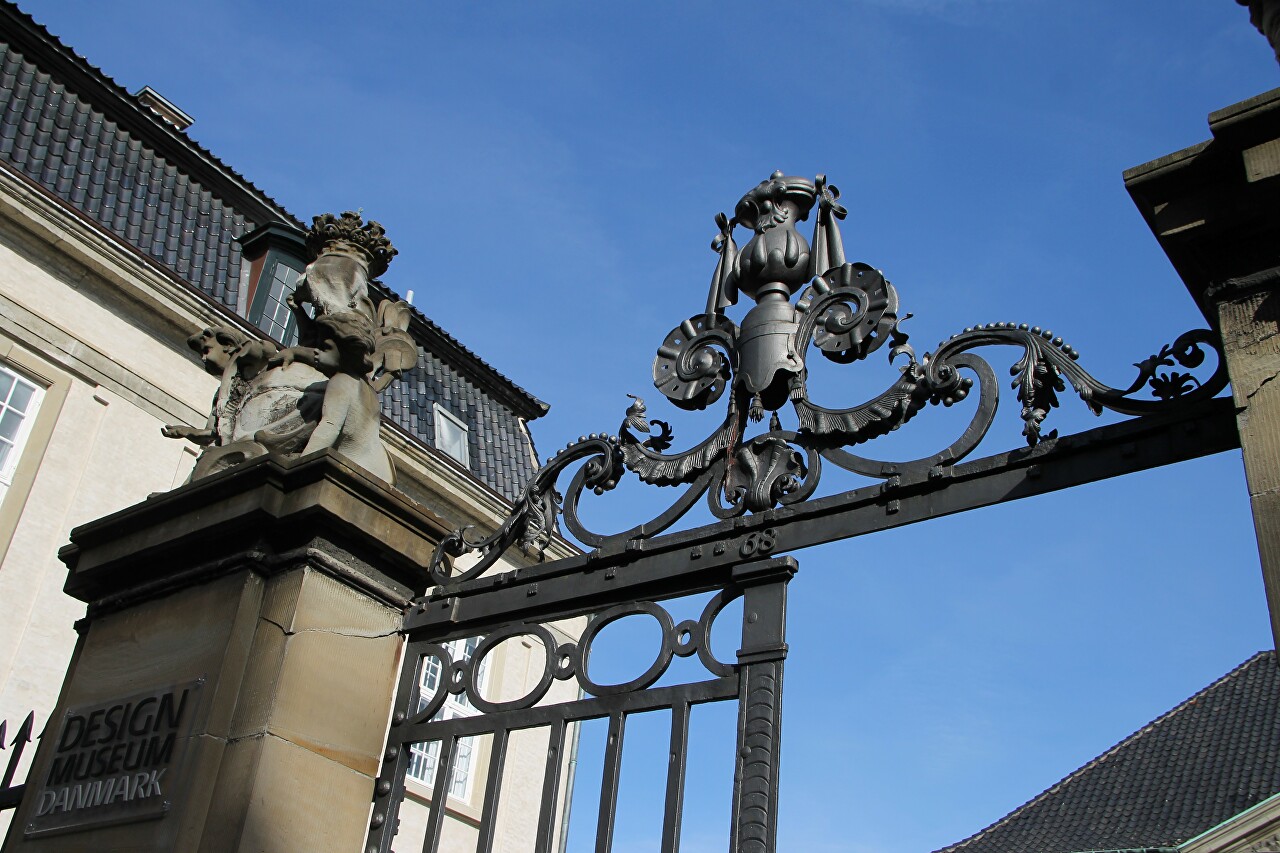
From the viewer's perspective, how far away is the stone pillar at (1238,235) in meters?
3.57

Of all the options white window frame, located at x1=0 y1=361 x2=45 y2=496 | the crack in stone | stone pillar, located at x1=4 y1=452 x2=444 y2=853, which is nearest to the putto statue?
stone pillar, located at x1=4 y1=452 x2=444 y2=853

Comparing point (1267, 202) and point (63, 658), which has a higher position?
point (63, 658)

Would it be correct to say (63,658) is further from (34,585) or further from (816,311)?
(816,311)

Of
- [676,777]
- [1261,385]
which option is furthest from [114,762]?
[1261,385]

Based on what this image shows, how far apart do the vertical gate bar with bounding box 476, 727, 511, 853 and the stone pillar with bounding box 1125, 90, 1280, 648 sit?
2.52m

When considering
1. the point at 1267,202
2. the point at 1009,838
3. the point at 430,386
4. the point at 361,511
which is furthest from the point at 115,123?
the point at 1009,838

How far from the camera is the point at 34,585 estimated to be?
39.3 feet

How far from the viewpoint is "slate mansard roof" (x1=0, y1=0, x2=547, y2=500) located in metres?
13.3

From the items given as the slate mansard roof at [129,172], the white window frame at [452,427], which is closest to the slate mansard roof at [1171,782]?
the white window frame at [452,427]

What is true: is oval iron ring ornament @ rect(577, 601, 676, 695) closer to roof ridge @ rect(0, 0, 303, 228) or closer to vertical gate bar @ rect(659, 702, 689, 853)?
vertical gate bar @ rect(659, 702, 689, 853)

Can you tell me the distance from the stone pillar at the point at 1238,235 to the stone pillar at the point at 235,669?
283cm

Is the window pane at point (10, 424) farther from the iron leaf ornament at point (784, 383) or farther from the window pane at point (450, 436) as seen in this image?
the iron leaf ornament at point (784, 383)

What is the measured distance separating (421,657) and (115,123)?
11.3 metres

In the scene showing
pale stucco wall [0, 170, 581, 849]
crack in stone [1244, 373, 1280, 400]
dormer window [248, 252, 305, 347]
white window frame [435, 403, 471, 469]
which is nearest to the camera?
crack in stone [1244, 373, 1280, 400]
